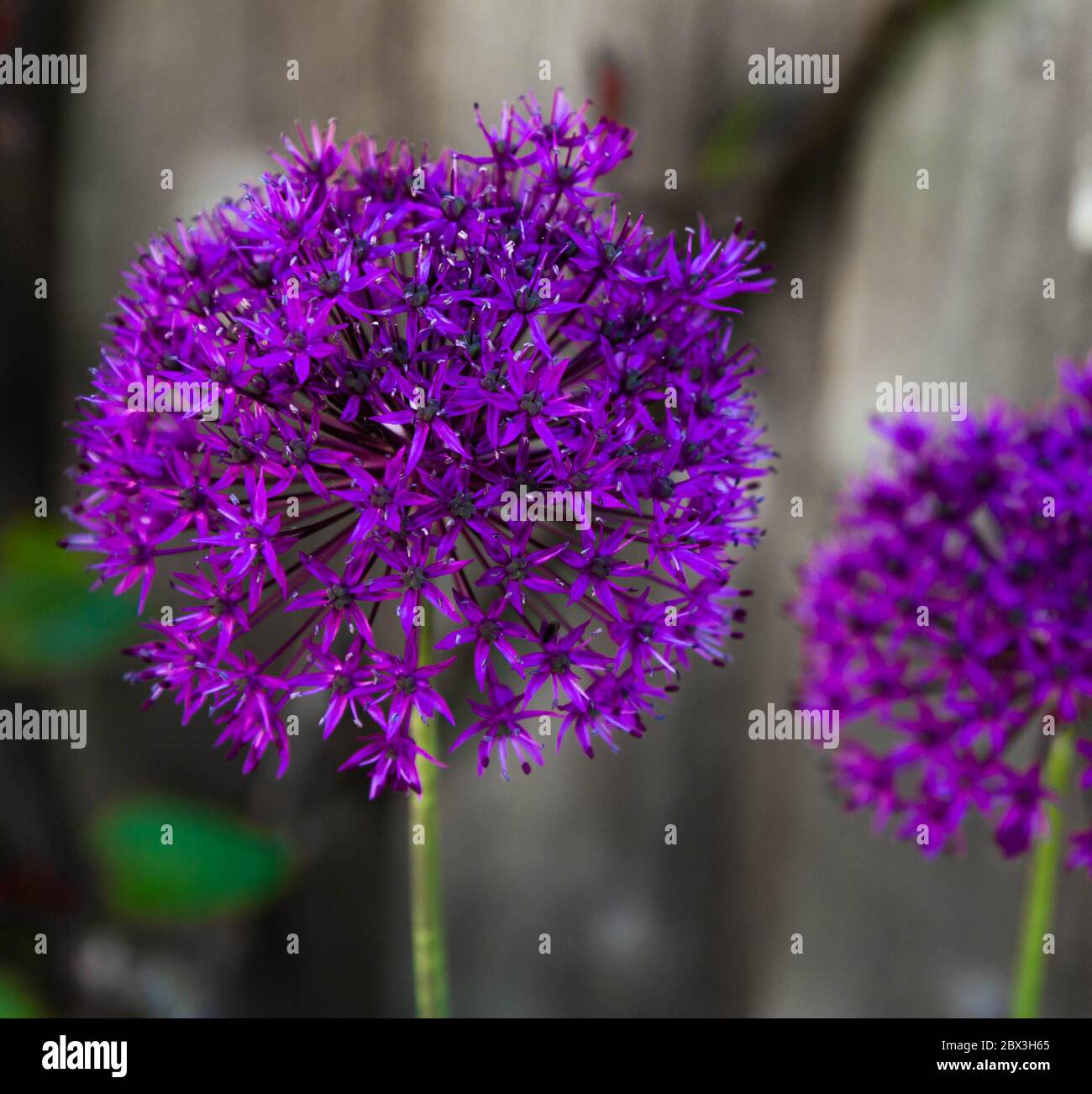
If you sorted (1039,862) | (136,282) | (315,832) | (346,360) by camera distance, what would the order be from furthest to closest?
(315,832), (1039,862), (136,282), (346,360)

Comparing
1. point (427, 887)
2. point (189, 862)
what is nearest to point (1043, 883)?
point (427, 887)

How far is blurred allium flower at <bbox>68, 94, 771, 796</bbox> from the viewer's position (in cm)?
91

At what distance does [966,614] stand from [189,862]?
155 centimetres

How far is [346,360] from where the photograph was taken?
3.02 feet

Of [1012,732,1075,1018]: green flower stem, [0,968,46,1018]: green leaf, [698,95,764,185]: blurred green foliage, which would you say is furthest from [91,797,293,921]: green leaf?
[698,95,764,185]: blurred green foliage

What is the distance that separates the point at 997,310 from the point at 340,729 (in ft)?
4.70

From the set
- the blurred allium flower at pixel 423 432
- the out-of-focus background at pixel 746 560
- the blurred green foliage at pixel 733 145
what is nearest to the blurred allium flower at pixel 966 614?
the blurred allium flower at pixel 423 432

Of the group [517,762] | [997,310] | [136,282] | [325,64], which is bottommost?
[517,762]

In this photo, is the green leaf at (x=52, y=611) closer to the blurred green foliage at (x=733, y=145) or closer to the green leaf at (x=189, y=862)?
the green leaf at (x=189, y=862)

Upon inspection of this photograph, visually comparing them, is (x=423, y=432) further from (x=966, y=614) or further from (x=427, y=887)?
(x=966, y=614)

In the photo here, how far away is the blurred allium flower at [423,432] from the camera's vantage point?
2.98 feet

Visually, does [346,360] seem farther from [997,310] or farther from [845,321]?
[997,310]
